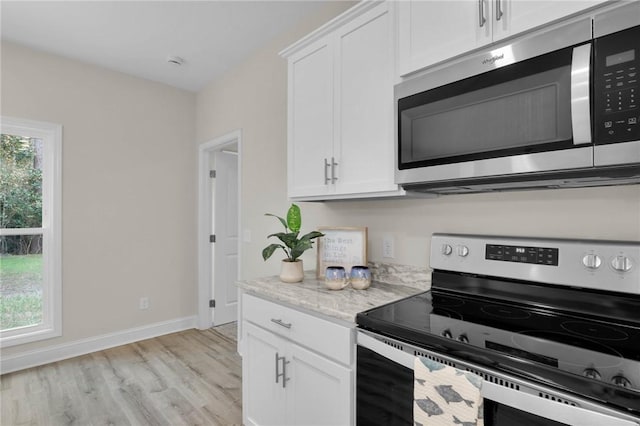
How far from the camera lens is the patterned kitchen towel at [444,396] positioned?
867 millimetres

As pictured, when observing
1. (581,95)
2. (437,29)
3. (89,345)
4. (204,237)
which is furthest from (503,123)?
(89,345)

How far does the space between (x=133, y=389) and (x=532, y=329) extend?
8.65 ft

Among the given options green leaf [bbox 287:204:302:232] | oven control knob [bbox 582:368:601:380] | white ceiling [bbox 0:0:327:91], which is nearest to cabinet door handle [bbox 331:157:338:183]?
green leaf [bbox 287:204:302:232]

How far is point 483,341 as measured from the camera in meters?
0.94

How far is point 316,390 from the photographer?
1.39m

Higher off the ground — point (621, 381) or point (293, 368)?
point (621, 381)

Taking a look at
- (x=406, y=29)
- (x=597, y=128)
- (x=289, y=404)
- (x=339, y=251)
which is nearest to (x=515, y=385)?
(x=597, y=128)

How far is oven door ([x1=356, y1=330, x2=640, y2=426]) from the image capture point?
736 mm

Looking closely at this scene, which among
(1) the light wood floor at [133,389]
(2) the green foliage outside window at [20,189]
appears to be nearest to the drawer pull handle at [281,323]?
(1) the light wood floor at [133,389]

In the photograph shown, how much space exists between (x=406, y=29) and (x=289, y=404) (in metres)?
1.73

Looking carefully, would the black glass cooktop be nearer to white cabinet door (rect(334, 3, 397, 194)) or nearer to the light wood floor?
white cabinet door (rect(334, 3, 397, 194))

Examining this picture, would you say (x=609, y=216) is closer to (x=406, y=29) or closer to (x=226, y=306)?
(x=406, y=29)

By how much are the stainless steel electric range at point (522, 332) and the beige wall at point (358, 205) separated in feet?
0.39

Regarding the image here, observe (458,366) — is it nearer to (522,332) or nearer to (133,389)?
(522,332)
